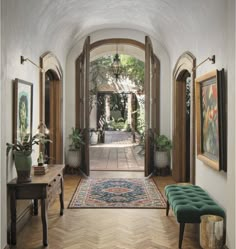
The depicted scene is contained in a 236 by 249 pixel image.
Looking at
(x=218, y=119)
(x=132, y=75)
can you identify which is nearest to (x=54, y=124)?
(x=218, y=119)

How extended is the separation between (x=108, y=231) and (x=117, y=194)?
2176 mm

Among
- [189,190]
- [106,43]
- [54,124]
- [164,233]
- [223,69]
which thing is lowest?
[164,233]

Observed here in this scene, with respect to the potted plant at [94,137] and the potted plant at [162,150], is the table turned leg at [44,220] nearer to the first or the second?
the potted plant at [162,150]

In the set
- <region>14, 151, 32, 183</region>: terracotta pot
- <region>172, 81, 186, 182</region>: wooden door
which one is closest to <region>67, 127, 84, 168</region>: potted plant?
<region>172, 81, 186, 182</region>: wooden door

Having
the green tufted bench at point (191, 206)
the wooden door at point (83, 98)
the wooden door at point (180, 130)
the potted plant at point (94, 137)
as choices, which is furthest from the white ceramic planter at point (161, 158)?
the potted plant at point (94, 137)

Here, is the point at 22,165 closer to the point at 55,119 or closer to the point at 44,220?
the point at 44,220

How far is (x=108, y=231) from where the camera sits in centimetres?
485

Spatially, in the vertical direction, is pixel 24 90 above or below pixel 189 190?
above

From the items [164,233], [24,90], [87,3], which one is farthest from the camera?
[87,3]

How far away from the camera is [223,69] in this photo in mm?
4344

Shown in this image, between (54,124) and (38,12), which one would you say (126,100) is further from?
(38,12)

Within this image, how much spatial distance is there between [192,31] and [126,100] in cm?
2117

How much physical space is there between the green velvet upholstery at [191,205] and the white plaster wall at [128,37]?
4393 millimetres

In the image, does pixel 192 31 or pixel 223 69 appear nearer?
pixel 223 69
